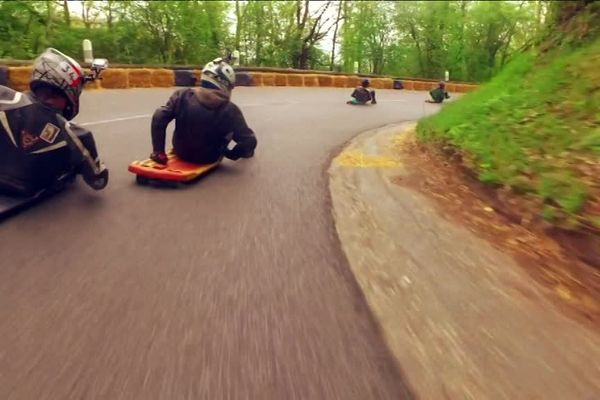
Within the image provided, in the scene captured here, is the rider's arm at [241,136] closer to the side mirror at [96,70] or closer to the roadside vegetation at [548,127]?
the side mirror at [96,70]

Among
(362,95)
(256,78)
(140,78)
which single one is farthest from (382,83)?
(140,78)

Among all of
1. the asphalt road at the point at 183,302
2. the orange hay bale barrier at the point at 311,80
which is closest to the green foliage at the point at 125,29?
the orange hay bale barrier at the point at 311,80

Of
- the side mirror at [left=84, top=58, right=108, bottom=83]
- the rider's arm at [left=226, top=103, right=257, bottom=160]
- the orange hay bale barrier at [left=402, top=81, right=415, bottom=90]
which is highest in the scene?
the side mirror at [left=84, top=58, right=108, bottom=83]

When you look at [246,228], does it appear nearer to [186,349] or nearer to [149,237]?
[149,237]

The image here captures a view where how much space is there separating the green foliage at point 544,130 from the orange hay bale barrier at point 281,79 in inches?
635

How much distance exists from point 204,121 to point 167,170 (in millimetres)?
750

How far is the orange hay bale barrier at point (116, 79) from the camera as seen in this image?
1475 cm

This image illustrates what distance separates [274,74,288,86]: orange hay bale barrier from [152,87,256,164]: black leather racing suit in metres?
17.7

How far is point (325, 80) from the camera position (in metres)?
25.3

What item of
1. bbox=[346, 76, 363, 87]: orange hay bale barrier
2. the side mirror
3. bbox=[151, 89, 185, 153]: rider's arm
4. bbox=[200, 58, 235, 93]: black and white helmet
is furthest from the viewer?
bbox=[346, 76, 363, 87]: orange hay bale barrier

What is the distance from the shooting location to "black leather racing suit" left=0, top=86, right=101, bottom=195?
338cm

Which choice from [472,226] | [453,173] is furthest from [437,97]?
[472,226]

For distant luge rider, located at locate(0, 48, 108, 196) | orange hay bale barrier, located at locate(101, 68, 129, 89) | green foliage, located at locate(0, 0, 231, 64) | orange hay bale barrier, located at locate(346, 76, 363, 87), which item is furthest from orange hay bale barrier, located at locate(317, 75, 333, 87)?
distant luge rider, located at locate(0, 48, 108, 196)

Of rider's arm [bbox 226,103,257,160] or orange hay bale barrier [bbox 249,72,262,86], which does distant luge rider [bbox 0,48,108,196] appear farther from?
orange hay bale barrier [bbox 249,72,262,86]
